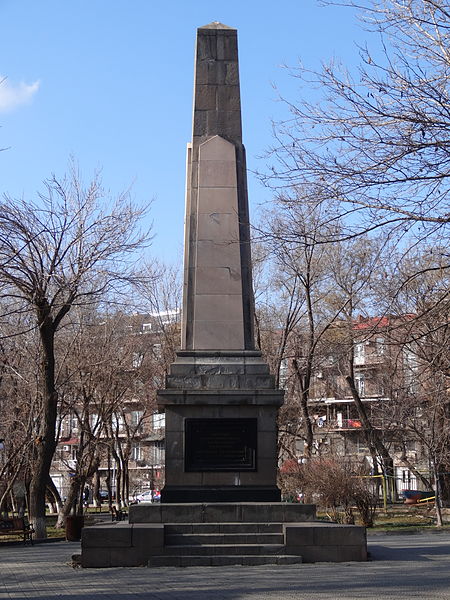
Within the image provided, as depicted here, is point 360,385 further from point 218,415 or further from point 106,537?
point 106,537

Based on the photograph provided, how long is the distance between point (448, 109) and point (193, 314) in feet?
26.4

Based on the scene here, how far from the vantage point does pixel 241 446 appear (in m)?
16.0

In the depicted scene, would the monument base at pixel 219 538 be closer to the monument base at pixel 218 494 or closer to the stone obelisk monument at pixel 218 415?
the stone obelisk monument at pixel 218 415

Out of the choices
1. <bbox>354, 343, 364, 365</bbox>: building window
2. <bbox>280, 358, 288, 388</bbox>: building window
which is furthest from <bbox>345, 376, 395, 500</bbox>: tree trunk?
<bbox>280, 358, 288, 388</bbox>: building window

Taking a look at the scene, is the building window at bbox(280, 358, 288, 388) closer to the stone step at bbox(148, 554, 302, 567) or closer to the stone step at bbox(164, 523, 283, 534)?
the stone step at bbox(164, 523, 283, 534)

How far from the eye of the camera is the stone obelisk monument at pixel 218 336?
15.9 meters

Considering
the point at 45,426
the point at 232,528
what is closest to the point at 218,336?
the point at 232,528

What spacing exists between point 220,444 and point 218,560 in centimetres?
231

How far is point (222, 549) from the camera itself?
14602mm

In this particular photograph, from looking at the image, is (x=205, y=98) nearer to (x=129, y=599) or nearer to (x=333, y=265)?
(x=129, y=599)

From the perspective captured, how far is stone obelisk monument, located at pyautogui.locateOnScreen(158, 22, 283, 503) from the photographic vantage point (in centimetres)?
1590

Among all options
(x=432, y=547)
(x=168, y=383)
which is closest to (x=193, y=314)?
(x=168, y=383)

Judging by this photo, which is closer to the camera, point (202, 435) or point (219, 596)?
point (219, 596)

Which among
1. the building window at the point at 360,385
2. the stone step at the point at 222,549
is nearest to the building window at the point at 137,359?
the building window at the point at 360,385
